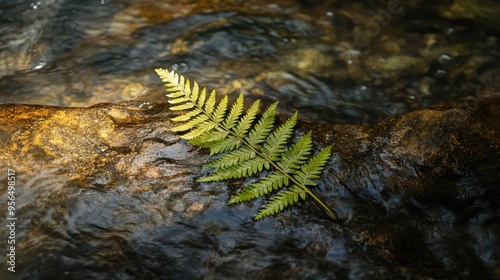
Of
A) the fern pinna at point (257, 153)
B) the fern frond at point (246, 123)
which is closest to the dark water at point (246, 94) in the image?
the fern pinna at point (257, 153)

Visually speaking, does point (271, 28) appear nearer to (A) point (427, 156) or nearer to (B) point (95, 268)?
(A) point (427, 156)

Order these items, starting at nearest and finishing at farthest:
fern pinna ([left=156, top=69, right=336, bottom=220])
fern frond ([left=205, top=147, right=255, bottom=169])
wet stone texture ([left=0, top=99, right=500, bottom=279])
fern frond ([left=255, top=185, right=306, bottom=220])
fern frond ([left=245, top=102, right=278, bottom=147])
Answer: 1. wet stone texture ([left=0, top=99, right=500, bottom=279])
2. fern frond ([left=255, top=185, right=306, bottom=220])
3. fern pinna ([left=156, top=69, right=336, bottom=220])
4. fern frond ([left=205, top=147, right=255, bottom=169])
5. fern frond ([left=245, top=102, right=278, bottom=147])

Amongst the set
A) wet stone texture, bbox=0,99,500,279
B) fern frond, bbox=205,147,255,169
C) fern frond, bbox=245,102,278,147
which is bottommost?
wet stone texture, bbox=0,99,500,279

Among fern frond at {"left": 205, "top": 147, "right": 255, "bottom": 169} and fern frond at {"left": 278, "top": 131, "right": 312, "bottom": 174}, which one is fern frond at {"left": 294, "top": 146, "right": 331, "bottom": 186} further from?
fern frond at {"left": 205, "top": 147, "right": 255, "bottom": 169}

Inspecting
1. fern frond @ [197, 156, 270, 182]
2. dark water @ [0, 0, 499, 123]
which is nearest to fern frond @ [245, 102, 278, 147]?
fern frond @ [197, 156, 270, 182]

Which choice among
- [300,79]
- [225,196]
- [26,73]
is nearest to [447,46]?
[300,79]

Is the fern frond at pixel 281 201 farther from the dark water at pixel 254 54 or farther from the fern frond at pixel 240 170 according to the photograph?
the dark water at pixel 254 54
